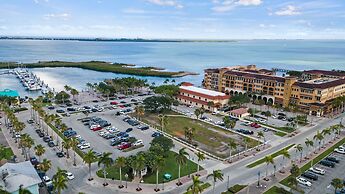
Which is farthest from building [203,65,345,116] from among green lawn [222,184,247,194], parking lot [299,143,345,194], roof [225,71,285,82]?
green lawn [222,184,247,194]

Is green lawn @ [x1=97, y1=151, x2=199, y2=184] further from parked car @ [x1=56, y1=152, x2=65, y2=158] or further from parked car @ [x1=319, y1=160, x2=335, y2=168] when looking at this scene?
parked car @ [x1=319, y1=160, x2=335, y2=168]

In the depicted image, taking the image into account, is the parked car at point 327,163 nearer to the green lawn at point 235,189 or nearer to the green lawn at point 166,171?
the green lawn at point 235,189

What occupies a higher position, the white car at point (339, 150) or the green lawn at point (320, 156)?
the white car at point (339, 150)

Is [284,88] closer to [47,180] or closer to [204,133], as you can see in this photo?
[204,133]

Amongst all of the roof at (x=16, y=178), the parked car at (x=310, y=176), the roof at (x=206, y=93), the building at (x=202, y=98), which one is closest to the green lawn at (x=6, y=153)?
the roof at (x=16, y=178)

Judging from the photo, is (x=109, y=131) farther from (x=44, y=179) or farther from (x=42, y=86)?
(x=42, y=86)

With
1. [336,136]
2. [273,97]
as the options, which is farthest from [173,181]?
[273,97]
